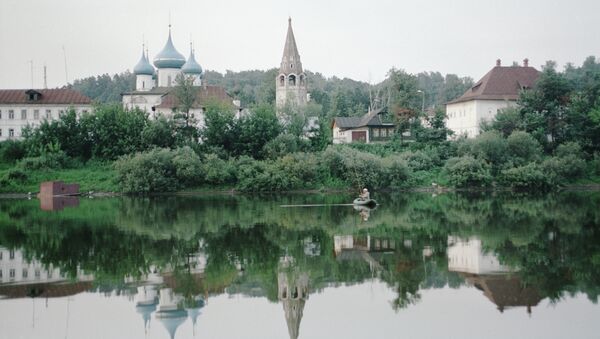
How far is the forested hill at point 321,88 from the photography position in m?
94.1

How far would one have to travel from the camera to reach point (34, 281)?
19156 millimetres

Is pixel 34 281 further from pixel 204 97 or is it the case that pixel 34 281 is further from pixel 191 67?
pixel 191 67

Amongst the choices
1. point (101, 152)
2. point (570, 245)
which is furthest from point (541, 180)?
point (101, 152)

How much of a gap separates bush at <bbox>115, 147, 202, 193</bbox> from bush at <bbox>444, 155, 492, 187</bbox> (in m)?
19.6

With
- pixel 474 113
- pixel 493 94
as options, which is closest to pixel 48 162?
pixel 474 113

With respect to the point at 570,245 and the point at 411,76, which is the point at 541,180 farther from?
the point at 570,245

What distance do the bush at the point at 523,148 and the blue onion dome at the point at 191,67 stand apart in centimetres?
3928

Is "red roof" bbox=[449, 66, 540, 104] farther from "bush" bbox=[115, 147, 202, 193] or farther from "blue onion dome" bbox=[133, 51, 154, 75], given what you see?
"blue onion dome" bbox=[133, 51, 154, 75]

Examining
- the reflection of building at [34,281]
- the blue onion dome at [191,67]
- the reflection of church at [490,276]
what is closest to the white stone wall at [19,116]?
the blue onion dome at [191,67]

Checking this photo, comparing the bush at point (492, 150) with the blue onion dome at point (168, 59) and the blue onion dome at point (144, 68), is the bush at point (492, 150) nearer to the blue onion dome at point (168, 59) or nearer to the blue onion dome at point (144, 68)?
the blue onion dome at point (168, 59)

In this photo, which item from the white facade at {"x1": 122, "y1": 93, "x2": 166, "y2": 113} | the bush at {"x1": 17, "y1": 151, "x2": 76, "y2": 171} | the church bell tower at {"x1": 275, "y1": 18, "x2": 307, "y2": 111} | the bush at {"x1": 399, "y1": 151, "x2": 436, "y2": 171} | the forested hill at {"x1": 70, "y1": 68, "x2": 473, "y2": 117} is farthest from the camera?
the forested hill at {"x1": 70, "y1": 68, "x2": 473, "y2": 117}

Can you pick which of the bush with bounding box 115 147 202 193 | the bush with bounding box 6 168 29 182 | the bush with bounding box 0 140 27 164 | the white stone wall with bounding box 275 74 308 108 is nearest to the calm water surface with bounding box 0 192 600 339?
the bush with bounding box 115 147 202 193

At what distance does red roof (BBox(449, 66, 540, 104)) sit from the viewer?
215ft

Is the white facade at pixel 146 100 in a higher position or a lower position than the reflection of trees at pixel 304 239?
higher
